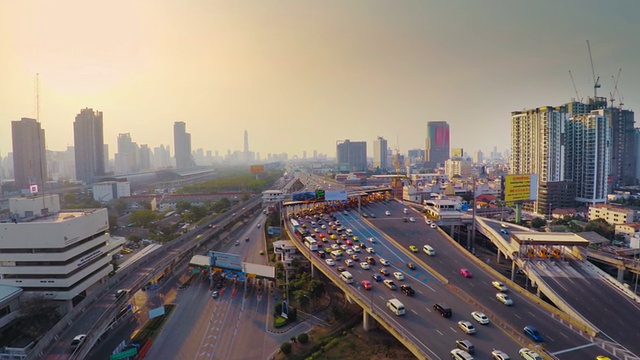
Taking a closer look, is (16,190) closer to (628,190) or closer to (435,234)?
(435,234)

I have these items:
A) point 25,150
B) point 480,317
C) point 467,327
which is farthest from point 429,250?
point 25,150

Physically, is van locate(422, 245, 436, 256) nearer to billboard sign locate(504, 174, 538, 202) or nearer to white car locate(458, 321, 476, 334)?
white car locate(458, 321, 476, 334)

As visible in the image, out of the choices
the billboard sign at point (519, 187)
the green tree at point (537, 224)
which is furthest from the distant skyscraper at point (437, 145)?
the billboard sign at point (519, 187)

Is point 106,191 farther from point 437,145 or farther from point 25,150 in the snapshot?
point 437,145

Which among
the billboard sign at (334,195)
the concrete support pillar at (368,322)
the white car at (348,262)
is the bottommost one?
the concrete support pillar at (368,322)

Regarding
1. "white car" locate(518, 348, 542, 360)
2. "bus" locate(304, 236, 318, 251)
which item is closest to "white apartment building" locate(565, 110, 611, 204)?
"bus" locate(304, 236, 318, 251)

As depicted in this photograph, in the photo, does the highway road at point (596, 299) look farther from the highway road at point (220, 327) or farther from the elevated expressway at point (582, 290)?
the highway road at point (220, 327)
